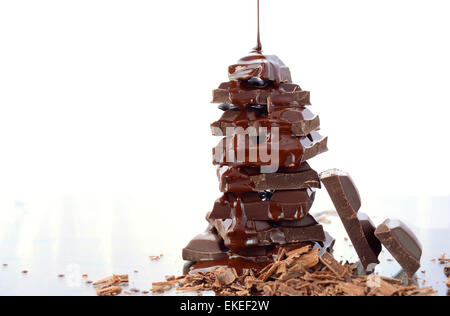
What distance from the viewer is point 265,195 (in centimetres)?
344

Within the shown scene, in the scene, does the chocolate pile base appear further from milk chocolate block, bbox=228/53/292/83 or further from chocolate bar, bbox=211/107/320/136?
milk chocolate block, bbox=228/53/292/83

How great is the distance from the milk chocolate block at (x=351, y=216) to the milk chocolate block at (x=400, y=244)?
155mm

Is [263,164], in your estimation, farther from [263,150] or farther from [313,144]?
[313,144]

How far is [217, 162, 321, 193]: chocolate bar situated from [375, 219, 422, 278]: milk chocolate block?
45 centimetres

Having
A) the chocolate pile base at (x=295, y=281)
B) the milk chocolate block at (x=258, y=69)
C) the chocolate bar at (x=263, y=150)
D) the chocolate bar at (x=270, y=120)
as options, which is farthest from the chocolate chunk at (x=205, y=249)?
the milk chocolate block at (x=258, y=69)

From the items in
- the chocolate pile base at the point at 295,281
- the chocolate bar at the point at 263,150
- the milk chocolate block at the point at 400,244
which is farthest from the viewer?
the chocolate bar at the point at 263,150

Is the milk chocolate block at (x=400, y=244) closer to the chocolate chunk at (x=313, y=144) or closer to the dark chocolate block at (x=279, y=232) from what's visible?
the dark chocolate block at (x=279, y=232)

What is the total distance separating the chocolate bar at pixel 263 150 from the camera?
10.6 feet

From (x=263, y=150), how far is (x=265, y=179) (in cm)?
17

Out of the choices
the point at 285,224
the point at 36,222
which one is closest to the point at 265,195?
the point at 285,224

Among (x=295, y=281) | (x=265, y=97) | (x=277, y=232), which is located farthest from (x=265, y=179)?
(x=295, y=281)

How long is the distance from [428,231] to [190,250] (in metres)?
1.85

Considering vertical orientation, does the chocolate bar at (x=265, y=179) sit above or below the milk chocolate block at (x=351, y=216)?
above
